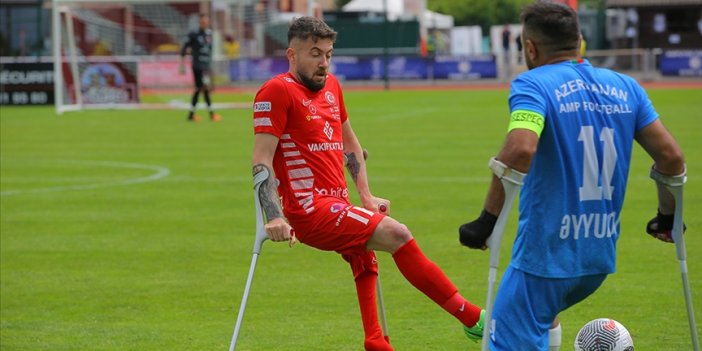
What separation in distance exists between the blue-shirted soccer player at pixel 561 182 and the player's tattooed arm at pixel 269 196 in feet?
5.55

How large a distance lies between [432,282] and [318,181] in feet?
2.96

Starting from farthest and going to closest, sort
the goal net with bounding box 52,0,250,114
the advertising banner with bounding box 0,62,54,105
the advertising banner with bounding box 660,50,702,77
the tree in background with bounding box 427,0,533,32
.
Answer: the tree in background with bounding box 427,0,533,32, the advertising banner with bounding box 660,50,702,77, the advertising banner with bounding box 0,62,54,105, the goal net with bounding box 52,0,250,114

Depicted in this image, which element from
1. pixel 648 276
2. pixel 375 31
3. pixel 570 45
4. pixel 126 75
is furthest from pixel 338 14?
pixel 570 45

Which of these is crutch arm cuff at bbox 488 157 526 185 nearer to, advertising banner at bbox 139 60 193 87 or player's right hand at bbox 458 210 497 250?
player's right hand at bbox 458 210 497 250

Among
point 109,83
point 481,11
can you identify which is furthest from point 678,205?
point 481,11

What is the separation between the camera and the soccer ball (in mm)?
6816

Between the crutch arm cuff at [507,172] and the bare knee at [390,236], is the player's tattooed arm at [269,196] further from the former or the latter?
the crutch arm cuff at [507,172]

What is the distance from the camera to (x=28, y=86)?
1473 inches

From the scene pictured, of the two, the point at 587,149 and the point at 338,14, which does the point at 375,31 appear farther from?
the point at 587,149

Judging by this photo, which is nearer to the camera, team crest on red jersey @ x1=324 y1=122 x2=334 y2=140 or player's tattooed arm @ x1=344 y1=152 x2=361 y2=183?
team crest on red jersey @ x1=324 y1=122 x2=334 y2=140

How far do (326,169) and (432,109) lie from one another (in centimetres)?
2659

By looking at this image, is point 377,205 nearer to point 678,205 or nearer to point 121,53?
point 678,205

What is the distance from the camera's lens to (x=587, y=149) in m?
5.30

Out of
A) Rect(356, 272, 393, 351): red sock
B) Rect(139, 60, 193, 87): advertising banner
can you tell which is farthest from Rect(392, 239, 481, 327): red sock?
Rect(139, 60, 193, 87): advertising banner
